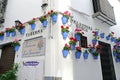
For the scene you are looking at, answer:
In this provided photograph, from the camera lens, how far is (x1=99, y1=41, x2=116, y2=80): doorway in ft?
21.0

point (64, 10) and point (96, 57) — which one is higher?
point (64, 10)

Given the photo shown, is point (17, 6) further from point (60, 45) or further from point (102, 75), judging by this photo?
point (102, 75)

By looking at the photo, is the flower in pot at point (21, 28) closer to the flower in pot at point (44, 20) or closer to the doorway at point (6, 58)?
the doorway at point (6, 58)

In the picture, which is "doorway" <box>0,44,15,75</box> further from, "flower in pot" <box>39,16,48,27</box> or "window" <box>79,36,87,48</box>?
"window" <box>79,36,87,48</box>

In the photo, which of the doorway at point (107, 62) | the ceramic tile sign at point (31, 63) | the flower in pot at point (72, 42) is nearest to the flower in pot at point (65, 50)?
the flower in pot at point (72, 42)

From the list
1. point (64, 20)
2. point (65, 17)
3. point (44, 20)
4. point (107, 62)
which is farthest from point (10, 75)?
point (107, 62)

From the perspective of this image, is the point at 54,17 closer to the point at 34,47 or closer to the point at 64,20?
the point at 64,20

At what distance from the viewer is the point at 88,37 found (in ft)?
19.1

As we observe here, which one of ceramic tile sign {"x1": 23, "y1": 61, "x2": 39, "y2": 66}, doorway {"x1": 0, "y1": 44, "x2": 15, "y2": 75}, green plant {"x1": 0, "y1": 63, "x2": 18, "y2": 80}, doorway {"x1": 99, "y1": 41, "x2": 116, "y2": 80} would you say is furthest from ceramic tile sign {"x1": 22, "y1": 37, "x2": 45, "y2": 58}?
doorway {"x1": 99, "y1": 41, "x2": 116, "y2": 80}

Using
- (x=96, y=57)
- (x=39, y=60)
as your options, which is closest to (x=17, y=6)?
(x=39, y=60)

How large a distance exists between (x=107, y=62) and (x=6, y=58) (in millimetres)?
4865

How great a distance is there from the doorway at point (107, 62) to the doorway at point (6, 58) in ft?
13.5

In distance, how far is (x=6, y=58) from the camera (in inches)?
258

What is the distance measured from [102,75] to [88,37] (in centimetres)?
179
